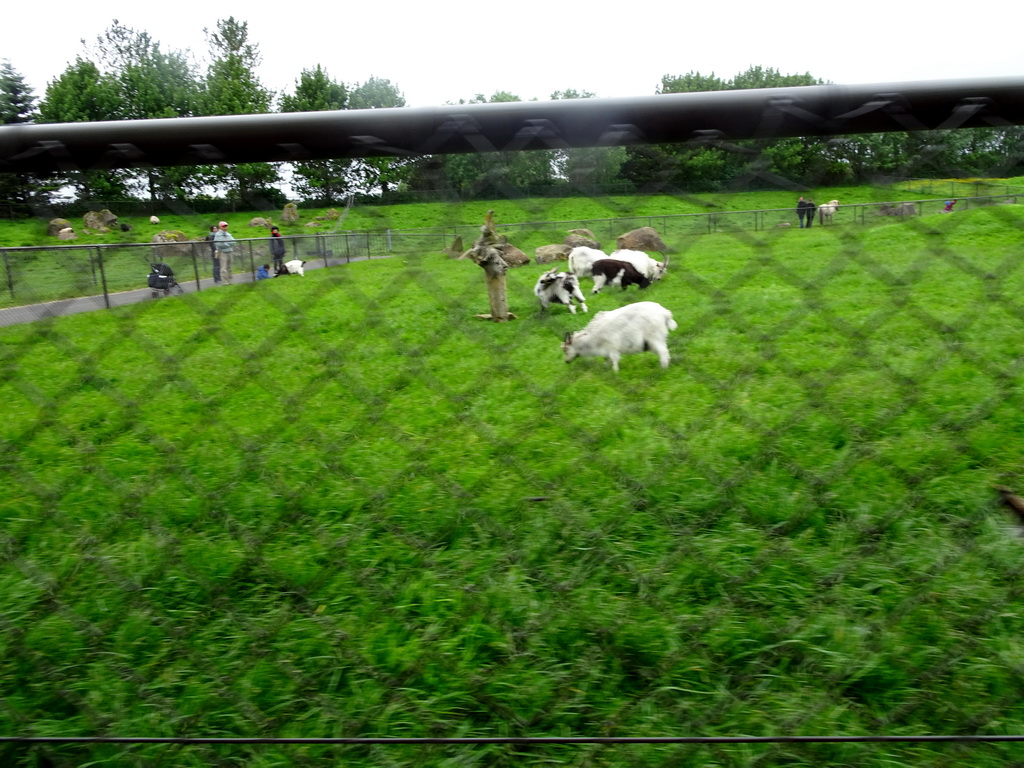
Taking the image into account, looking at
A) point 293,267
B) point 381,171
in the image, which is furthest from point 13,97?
point 293,267

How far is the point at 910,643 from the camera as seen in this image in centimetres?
149

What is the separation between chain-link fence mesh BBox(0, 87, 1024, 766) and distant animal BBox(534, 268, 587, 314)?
3.83 meters

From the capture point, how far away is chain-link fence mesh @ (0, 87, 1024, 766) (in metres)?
1.35

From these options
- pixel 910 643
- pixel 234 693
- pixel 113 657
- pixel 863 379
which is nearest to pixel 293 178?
pixel 234 693

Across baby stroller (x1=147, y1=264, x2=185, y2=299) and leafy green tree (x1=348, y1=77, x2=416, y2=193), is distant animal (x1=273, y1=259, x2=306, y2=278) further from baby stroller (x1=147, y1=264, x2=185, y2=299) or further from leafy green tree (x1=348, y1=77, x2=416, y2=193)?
leafy green tree (x1=348, y1=77, x2=416, y2=193)

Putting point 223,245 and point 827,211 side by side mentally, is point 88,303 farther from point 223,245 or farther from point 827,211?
point 827,211

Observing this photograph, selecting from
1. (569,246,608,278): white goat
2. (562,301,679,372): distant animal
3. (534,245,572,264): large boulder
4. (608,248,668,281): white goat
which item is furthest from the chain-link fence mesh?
(534,245,572,264): large boulder

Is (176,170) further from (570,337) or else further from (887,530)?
(570,337)

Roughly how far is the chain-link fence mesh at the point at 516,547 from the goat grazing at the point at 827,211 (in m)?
0.04

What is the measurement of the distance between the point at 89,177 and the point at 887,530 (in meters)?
1.92

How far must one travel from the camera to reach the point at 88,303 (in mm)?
2947

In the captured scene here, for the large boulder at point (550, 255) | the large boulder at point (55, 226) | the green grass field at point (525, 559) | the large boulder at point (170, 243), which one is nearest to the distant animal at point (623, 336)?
the green grass field at point (525, 559)

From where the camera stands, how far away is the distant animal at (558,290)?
6.97m

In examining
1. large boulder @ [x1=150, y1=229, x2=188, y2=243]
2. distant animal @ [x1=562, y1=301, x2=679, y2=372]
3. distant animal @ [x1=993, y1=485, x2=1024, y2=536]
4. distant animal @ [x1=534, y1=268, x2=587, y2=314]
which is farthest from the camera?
distant animal @ [x1=534, y1=268, x2=587, y2=314]
